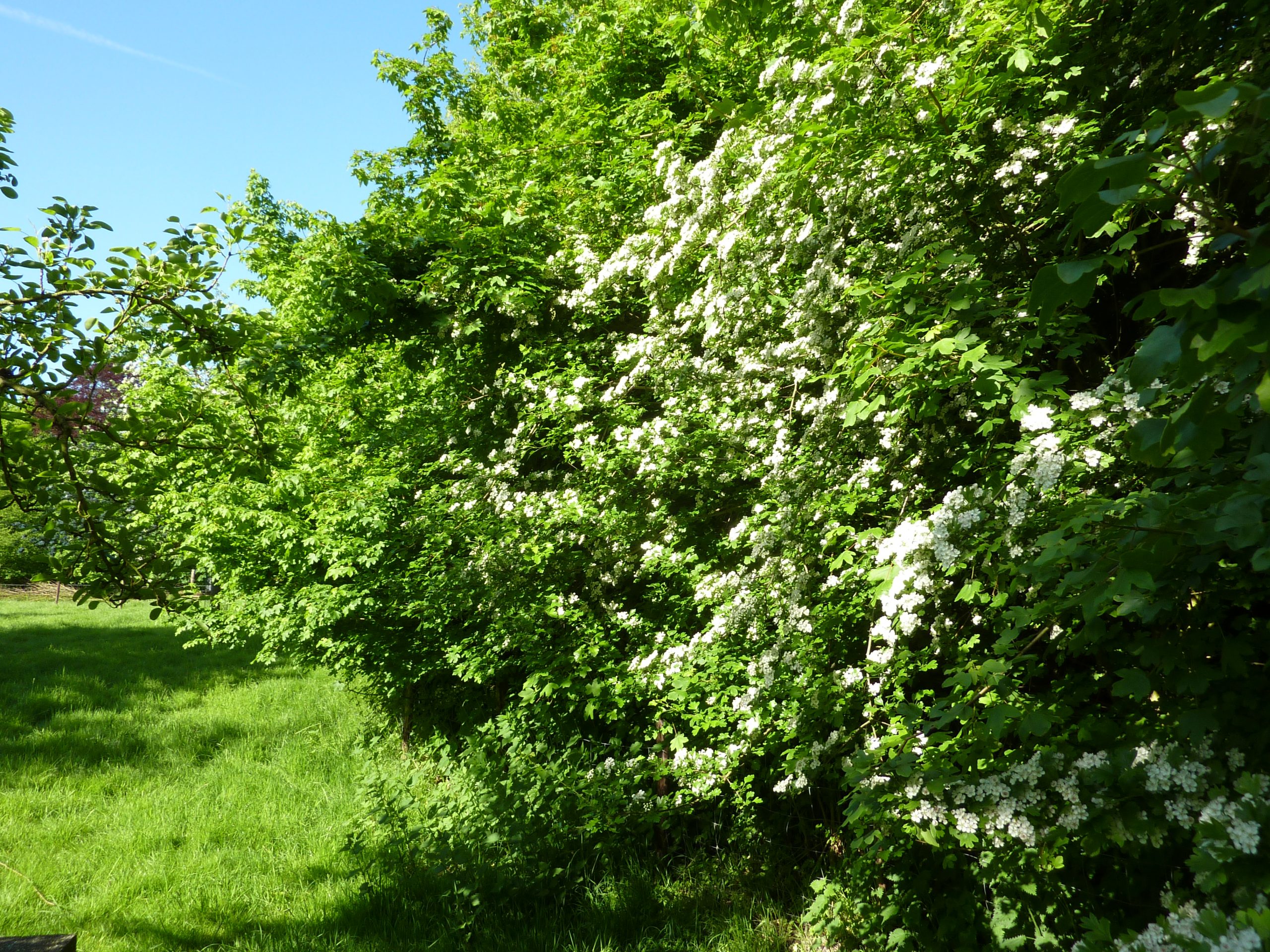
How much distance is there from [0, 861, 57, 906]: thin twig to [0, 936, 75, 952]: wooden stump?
7.89ft

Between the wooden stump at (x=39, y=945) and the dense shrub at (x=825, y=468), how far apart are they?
1848 millimetres

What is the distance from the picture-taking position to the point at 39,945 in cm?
274

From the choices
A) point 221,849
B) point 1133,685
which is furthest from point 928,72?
point 221,849

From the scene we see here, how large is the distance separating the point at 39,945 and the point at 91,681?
879cm

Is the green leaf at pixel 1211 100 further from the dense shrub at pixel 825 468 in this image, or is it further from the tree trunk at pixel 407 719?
the tree trunk at pixel 407 719

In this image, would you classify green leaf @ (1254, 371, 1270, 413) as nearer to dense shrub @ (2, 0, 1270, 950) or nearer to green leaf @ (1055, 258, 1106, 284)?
dense shrub @ (2, 0, 1270, 950)

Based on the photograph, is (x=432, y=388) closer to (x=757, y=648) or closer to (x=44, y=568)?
(x=44, y=568)

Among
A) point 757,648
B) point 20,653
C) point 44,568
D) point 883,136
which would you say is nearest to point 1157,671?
point 757,648

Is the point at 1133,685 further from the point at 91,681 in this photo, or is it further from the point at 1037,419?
the point at 91,681

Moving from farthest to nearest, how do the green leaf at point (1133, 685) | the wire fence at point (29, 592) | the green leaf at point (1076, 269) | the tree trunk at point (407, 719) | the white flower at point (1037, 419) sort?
the wire fence at point (29, 592) < the tree trunk at point (407, 719) < the white flower at point (1037, 419) < the green leaf at point (1133, 685) < the green leaf at point (1076, 269)

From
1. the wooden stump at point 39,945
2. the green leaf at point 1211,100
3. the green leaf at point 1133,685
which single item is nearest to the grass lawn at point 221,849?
the wooden stump at point 39,945

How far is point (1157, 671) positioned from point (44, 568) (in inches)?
175

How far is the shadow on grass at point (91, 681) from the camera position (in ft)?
24.7

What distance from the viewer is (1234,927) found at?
154 centimetres
